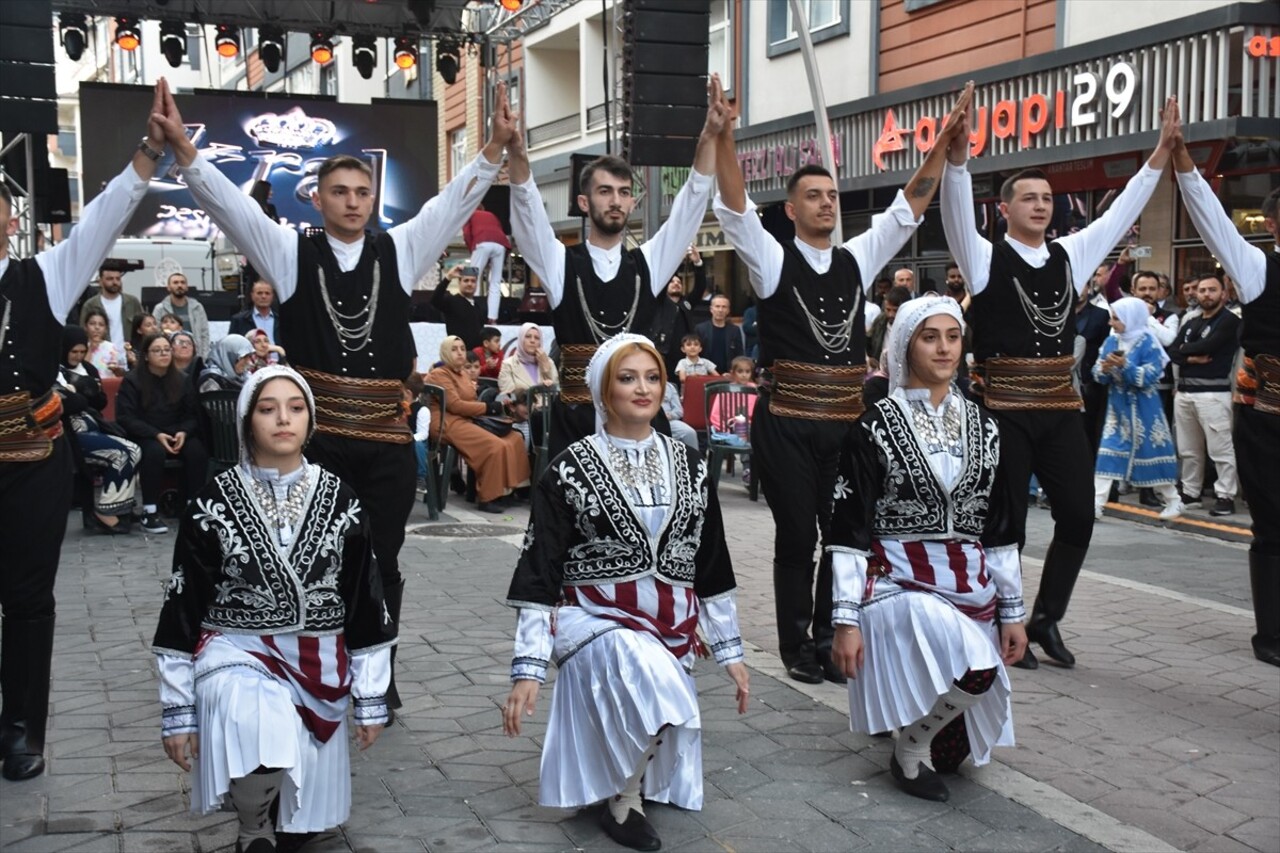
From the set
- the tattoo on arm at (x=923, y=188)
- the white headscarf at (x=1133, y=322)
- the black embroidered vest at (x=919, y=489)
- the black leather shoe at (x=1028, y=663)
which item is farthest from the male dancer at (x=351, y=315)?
the white headscarf at (x=1133, y=322)

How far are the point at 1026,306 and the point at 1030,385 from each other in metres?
0.34

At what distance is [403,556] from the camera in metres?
8.91

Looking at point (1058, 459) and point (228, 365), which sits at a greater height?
point (228, 365)

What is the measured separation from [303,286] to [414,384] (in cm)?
644

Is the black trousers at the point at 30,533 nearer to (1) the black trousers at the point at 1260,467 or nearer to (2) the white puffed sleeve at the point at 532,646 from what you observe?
(2) the white puffed sleeve at the point at 532,646

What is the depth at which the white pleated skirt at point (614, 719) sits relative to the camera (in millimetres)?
3908

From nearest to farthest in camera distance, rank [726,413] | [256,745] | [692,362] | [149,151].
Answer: [256,745]
[149,151]
[726,413]
[692,362]

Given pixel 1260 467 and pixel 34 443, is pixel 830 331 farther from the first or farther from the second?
pixel 34 443

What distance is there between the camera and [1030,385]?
5.93 meters

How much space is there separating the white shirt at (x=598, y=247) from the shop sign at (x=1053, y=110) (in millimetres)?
7516

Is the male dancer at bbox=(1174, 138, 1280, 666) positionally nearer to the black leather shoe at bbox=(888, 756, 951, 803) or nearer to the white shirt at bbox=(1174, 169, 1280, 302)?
the white shirt at bbox=(1174, 169, 1280, 302)

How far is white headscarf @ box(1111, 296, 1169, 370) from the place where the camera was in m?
10.9

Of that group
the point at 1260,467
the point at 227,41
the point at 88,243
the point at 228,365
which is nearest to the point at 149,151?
the point at 88,243

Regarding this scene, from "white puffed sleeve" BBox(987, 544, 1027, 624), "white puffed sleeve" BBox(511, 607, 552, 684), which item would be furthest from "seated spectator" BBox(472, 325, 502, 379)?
"white puffed sleeve" BBox(511, 607, 552, 684)
